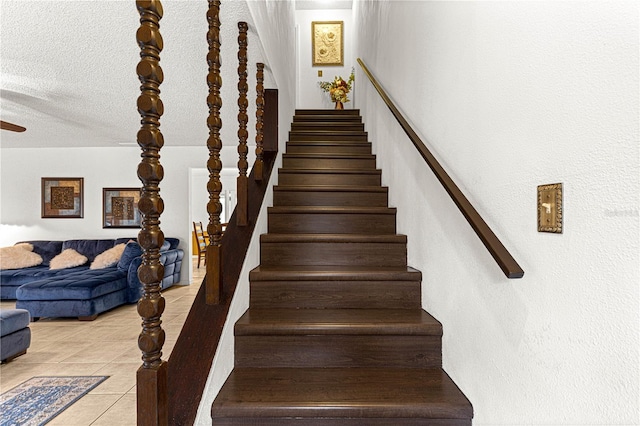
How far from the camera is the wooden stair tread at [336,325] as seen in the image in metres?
1.60

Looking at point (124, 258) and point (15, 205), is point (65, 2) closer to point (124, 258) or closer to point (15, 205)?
point (124, 258)

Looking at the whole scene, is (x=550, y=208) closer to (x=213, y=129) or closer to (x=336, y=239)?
(x=213, y=129)

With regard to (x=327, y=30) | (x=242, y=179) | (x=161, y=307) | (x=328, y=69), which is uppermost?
(x=327, y=30)

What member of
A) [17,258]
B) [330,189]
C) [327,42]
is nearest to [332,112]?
[327,42]

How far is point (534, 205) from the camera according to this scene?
979mm

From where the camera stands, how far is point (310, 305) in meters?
1.90

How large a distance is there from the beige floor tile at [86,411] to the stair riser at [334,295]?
1.21 meters

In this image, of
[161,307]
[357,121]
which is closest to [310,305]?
[161,307]

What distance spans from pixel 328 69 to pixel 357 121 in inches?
95.1

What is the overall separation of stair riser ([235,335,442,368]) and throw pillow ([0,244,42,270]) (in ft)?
18.6

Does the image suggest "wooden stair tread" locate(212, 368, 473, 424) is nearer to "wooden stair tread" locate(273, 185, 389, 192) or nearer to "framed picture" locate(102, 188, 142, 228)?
"wooden stair tread" locate(273, 185, 389, 192)

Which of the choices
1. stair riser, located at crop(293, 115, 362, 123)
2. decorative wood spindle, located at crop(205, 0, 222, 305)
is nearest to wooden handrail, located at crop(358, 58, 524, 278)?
decorative wood spindle, located at crop(205, 0, 222, 305)

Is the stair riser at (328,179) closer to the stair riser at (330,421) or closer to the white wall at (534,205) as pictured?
the white wall at (534,205)

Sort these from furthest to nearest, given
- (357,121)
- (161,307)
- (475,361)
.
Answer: (357,121) → (475,361) → (161,307)
